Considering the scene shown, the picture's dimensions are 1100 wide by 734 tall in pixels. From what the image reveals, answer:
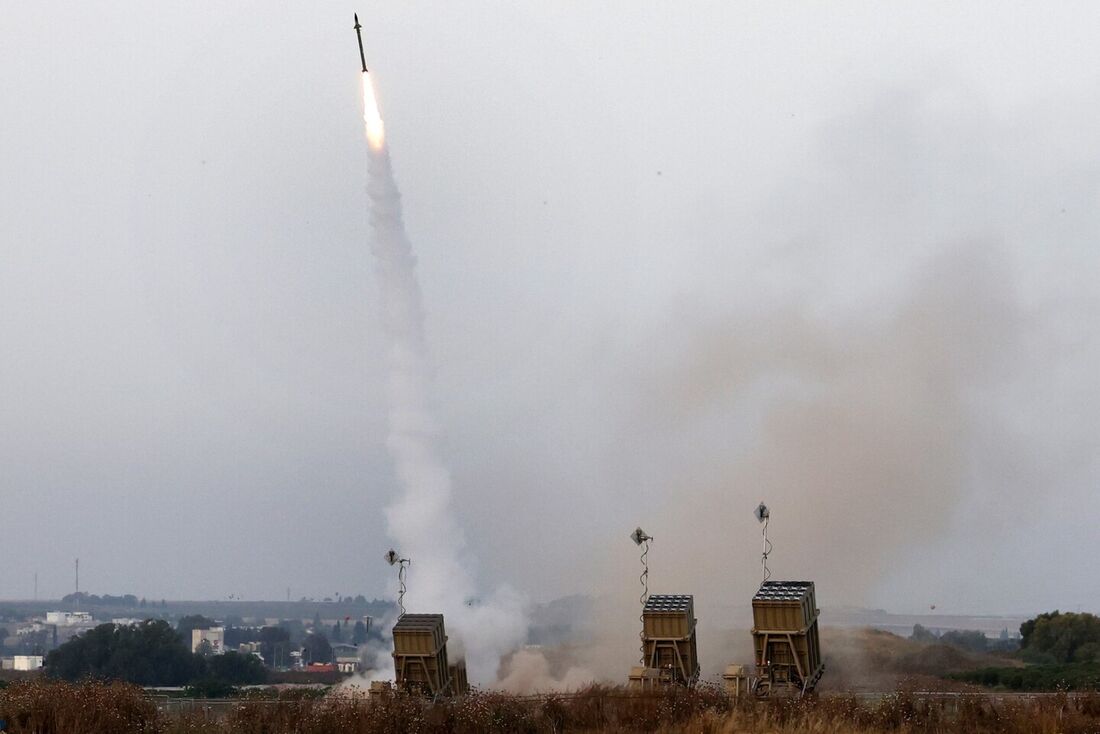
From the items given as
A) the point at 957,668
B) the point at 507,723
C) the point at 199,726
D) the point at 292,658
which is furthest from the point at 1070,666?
the point at 292,658

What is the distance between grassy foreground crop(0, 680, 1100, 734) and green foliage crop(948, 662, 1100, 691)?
37.1 feet

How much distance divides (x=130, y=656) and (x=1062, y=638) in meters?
43.5

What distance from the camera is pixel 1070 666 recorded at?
4300 centimetres

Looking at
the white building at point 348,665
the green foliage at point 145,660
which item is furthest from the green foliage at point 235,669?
the white building at point 348,665

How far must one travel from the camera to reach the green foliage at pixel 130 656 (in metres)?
64.4

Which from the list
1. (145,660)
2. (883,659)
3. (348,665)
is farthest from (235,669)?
(883,659)

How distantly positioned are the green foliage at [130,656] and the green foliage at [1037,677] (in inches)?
1478

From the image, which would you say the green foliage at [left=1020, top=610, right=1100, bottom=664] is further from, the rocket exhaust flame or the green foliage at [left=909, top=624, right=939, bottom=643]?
the rocket exhaust flame

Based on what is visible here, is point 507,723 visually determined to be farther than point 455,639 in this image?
No

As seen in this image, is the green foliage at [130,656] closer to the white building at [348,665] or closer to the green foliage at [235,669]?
the green foliage at [235,669]

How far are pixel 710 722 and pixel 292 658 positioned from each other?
301ft

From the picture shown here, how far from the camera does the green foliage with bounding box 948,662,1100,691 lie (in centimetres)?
3719

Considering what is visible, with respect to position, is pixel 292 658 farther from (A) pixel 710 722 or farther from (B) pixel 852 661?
(A) pixel 710 722

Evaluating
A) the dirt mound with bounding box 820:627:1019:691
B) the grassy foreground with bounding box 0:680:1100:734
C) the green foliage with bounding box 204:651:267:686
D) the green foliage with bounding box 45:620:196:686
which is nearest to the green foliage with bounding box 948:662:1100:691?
the dirt mound with bounding box 820:627:1019:691
